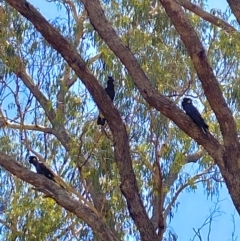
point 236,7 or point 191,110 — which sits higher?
point 236,7

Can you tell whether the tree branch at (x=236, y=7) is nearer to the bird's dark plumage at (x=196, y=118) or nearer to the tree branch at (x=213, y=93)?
the tree branch at (x=213, y=93)

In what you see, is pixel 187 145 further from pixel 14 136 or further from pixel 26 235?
pixel 14 136

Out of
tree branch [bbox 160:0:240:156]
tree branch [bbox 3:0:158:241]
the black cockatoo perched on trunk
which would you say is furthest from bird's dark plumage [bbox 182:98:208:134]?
the black cockatoo perched on trunk

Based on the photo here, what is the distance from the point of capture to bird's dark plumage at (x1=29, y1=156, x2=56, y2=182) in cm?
545

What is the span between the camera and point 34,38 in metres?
6.61

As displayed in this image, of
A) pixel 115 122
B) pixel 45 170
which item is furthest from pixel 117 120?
pixel 45 170

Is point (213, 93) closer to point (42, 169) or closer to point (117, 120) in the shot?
point (117, 120)

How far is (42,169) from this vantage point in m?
5.72

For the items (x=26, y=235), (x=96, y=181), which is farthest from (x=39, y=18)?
(x=26, y=235)

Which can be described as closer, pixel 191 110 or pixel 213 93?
pixel 213 93

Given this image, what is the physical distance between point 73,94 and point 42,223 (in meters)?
1.49

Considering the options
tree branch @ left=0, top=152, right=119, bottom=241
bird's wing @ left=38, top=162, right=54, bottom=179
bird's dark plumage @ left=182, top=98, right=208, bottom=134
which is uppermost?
bird's wing @ left=38, top=162, right=54, bottom=179

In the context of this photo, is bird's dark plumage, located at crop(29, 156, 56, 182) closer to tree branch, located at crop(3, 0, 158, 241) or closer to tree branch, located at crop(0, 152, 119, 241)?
tree branch, located at crop(0, 152, 119, 241)

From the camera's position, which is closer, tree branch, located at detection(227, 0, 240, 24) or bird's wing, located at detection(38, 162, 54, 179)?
tree branch, located at detection(227, 0, 240, 24)
